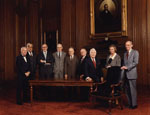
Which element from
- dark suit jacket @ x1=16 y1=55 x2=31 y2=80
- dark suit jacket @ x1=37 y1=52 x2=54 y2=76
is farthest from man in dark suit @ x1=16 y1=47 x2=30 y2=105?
dark suit jacket @ x1=37 y1=52 x2=54 y2=76

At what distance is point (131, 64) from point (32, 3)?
7.35 metres

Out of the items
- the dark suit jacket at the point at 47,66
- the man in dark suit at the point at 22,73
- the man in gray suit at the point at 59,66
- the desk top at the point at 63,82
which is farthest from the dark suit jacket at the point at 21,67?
the man in gray suit at the point at 59,66

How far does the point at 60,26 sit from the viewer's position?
9.30m

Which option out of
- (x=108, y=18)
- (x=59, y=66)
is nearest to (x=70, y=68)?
(x=59, y=66)

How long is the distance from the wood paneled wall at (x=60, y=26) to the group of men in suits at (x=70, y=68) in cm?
248

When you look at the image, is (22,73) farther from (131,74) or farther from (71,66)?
(131,74)

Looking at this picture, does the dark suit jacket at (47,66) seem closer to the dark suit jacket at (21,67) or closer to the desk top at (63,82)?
the dark suit jacket at (21,67)

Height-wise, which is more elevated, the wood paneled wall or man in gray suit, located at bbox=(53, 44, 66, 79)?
the wood paneled wall

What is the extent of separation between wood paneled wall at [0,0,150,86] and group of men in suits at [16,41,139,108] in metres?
2.48

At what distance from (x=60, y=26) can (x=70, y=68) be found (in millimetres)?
3946

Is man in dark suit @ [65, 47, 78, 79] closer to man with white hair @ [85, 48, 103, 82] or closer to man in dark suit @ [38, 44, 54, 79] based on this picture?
man in dark suit @ [38, 44, 54, 79]

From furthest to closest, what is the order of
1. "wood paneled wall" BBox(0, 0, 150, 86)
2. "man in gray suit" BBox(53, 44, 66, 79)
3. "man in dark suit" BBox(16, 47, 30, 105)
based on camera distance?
1. "wood paneled wall" BBox(0, 0, 150, 86)
2. "man in gray suit" BBox(53, 44, 66, 79)
3. "man in dark suit" BBox(16, 47, 30, 105)

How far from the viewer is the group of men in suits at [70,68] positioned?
4680 mm

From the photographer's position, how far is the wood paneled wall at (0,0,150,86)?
7121 millimetres
